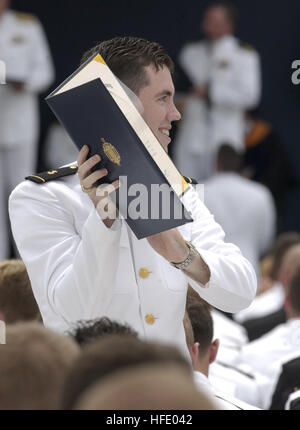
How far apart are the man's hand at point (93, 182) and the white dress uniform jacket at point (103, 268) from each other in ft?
0.15

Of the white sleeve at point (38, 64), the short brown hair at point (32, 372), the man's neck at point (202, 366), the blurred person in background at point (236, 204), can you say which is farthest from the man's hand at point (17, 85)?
the short brown hair at point (32, 372)

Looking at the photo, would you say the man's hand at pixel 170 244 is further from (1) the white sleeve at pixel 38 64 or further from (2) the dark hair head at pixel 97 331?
(1) the white sleeve at pixel 38 64

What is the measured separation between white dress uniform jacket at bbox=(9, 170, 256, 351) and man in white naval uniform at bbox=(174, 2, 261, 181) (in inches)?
218

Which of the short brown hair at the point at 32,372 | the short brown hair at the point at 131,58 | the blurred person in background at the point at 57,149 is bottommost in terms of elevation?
the blurred person in background at the point at 57,149

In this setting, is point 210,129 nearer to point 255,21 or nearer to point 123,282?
point 255,21

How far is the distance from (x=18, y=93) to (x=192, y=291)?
4159 millimetres

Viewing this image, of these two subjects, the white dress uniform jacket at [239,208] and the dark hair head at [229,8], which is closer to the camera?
the white dress uniform jacket at [239,208]

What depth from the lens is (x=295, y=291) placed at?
404 centimetres

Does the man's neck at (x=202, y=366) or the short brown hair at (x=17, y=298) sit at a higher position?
the short brown hair at (x=17, y=298)

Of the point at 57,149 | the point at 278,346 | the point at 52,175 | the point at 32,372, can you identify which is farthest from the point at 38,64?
the point at 32,372

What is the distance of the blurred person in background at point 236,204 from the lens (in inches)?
276

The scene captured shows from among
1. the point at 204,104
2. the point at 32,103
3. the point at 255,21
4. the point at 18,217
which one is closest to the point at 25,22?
the point at 32,103

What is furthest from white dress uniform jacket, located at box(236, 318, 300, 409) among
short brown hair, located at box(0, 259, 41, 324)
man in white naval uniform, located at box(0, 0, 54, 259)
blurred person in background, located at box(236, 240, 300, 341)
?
man in white naval uniform, located at box(0, 0, 54, 259)

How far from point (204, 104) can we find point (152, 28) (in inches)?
37.5
